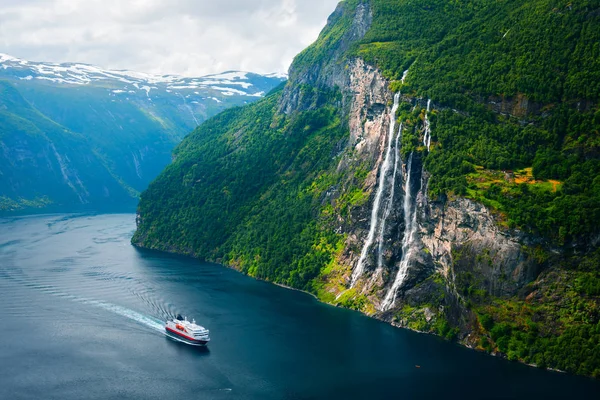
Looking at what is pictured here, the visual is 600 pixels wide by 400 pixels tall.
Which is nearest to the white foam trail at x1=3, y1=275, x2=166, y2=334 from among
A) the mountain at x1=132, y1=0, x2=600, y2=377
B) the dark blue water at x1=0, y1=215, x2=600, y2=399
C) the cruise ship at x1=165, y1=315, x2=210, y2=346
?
the dark blue water at x1=0, y1=215, x2=600, y2=399

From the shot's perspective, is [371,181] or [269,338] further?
[371,181]

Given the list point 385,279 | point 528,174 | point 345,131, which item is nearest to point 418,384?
point 385,279

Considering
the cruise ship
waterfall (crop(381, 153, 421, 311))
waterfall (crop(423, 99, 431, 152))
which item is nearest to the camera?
the cruise ship

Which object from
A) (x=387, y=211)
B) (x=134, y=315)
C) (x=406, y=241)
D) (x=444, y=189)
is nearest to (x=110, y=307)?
(x=134, y=315)

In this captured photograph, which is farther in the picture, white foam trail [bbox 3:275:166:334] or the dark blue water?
white foam trail [bbox 3:275:166:334]

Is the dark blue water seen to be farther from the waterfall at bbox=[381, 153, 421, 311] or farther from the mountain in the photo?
the mountain

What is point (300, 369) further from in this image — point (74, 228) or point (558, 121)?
point (74, 228)
